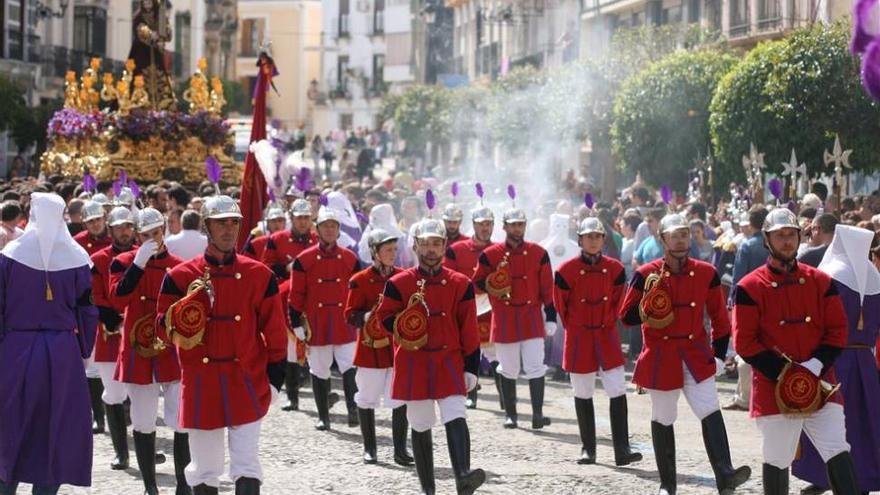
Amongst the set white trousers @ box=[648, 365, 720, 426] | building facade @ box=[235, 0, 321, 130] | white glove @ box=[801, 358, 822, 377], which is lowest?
white trousers @ box=[648, 365, 720, 426]

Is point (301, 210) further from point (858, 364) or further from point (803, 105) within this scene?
point (803, 105)

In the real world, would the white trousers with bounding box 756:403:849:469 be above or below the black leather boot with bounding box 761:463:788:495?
above

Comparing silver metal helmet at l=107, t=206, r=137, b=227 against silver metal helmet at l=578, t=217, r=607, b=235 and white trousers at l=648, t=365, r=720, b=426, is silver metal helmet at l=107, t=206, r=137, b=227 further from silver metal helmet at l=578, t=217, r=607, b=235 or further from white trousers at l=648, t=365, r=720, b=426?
white trousers at l=648, t=365, r=720, b=426

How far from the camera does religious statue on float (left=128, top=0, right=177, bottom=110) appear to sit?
2650 cm

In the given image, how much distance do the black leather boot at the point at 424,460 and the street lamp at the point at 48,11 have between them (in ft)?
123

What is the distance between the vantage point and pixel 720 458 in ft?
35.0

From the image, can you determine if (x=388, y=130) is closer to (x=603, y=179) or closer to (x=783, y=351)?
(x=603, y=179)

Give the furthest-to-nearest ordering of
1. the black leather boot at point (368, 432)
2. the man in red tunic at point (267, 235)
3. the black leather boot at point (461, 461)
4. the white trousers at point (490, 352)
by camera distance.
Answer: the white trousers at point (490, 352) → the man in red tunic at point (267, 235) → the black leather boot at point (368, 432) → the black leather boot at point (461, 461)

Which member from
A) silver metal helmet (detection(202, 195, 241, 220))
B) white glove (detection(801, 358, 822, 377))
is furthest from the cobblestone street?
silver metal helmet (detection(202, 195, 241, 220))

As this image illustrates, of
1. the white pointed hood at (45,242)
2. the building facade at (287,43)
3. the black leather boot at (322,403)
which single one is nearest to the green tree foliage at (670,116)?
the black leather boot at (322,403)

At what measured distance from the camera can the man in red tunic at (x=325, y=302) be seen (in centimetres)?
1412

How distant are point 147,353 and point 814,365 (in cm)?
400

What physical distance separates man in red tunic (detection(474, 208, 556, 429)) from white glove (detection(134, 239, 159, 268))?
13.8 ft

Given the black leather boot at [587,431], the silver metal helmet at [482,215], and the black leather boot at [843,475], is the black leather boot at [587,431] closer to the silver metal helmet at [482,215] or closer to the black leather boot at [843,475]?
the silver metal helmet at [482,215]
